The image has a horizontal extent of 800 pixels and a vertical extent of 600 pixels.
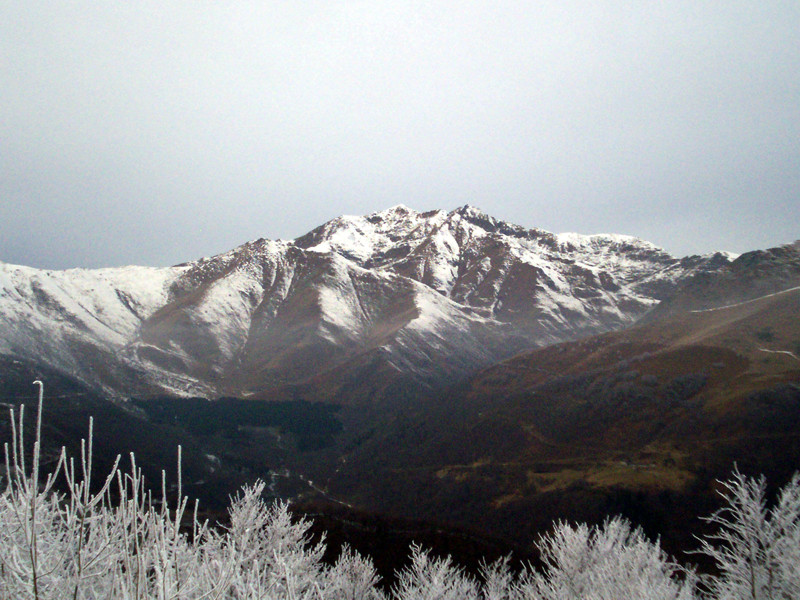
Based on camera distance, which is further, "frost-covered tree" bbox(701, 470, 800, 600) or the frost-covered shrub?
"frost-covered tree" bbox(701, 470, 800, 600)

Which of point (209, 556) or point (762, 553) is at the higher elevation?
point (762, 553)

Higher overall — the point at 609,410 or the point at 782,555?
the point at 782,555

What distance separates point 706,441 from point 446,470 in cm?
8059

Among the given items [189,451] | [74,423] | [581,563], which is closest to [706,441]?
[581,563]

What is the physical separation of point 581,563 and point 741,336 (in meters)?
193

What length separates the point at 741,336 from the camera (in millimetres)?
191375

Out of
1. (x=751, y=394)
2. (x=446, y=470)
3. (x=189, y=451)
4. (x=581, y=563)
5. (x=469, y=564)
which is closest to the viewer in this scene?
(x=581, y=563)

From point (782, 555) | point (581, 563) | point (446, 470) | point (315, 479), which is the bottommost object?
point (315, 479)

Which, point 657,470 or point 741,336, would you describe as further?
point 741,336

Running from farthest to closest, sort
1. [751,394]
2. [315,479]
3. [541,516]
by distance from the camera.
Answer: [315,479], [751,394], [541,516]

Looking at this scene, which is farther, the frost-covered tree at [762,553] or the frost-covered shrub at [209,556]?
the frost-covered tree at [762,553]

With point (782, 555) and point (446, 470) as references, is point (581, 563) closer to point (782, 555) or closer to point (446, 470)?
point (782, 555)

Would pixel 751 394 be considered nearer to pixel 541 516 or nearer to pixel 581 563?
pixel 541 516

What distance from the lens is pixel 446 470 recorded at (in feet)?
578
